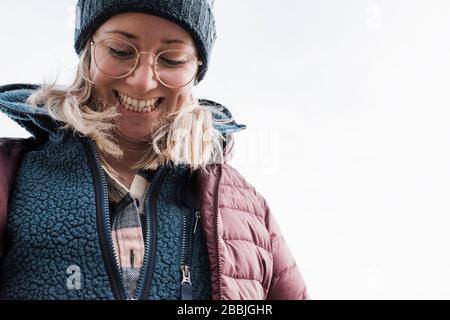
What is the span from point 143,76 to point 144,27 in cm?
20

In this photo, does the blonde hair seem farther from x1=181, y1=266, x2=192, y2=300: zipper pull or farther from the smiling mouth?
x1=181, y1=266, x2=192, y2=300: zipper pull

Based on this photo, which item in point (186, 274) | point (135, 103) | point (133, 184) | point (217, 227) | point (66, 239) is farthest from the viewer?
point (135, 103)

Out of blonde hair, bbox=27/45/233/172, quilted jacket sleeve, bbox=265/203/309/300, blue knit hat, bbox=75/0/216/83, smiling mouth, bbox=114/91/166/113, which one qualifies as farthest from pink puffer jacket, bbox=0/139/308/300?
blue knit hat, bbox=75/0/216/83

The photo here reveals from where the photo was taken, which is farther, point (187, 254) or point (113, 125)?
point (113, 125)

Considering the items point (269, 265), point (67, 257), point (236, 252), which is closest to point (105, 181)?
point (67, 257)

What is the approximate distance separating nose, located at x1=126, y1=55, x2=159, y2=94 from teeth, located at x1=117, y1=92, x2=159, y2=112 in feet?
0.20

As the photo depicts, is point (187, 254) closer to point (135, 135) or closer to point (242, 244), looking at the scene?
point (242, 244)

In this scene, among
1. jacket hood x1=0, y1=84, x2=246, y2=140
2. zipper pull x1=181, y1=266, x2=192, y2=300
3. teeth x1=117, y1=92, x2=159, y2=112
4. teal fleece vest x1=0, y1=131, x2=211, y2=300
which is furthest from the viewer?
teeth x1=117, y1=92, x2=159, y2=112

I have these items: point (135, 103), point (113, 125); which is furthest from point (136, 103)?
point (113, 125)

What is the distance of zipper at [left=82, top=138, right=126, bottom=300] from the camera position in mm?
1598

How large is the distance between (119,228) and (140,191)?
222mm

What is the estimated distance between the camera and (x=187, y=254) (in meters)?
1.78

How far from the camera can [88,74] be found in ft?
6.89
